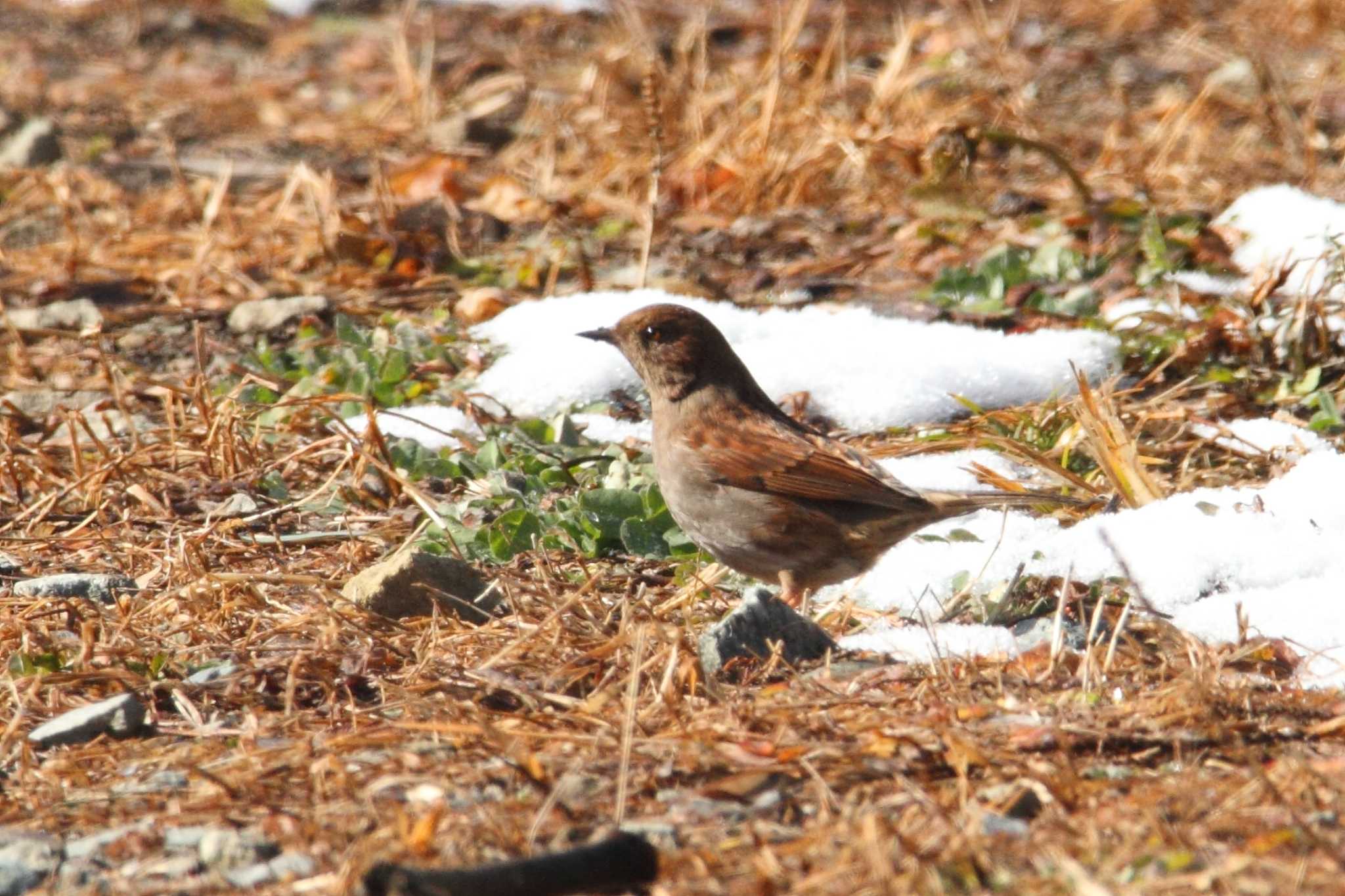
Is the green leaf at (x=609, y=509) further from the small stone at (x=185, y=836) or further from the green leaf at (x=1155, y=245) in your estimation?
the green leaf at (x=1155, y=245)

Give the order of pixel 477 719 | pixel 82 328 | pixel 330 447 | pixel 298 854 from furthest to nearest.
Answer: pixel 82 328 < pixel 330 447 < pixel 477 719 < pixel 298 854

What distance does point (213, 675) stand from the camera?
393 cm

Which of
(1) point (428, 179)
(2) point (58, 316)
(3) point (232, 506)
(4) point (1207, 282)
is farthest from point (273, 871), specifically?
(1) point (428, 179)

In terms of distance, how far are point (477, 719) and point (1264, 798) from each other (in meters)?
1.48

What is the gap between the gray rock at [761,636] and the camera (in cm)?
386

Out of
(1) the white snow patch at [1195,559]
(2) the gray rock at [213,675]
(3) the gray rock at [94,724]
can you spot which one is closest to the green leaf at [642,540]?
(1) the white snow patch at [1195,559]

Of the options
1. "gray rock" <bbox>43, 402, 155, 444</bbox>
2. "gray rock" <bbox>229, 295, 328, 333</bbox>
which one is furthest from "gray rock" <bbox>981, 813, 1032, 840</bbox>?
"gray rock" <bbox>229, 295, 328, 333</bbox>

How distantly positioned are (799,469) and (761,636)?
1.04 meters

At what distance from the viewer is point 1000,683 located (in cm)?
364

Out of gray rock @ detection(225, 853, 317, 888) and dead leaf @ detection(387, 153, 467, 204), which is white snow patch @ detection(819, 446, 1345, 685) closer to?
gray rock @ detection(225, 853, 317, 888)

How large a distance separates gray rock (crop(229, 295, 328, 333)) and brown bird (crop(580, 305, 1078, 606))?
239cm

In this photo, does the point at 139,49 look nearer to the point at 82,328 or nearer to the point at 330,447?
the point at 82,328

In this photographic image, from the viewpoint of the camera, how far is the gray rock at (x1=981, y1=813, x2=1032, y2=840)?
2.84m

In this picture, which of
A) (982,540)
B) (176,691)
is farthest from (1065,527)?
(176,691)
